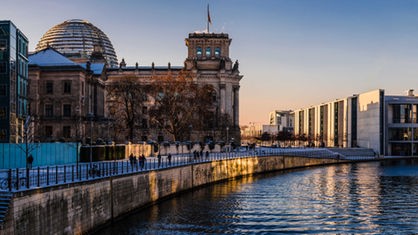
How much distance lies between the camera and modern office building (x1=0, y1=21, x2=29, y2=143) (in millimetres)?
60750

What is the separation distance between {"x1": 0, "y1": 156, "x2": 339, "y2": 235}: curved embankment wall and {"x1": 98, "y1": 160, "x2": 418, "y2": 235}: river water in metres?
1.12

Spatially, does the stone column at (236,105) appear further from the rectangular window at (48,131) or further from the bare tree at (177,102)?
the rectangular window at (48,131)

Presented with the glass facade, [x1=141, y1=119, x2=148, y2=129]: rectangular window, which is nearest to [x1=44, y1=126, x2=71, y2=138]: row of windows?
[x1=141, y1=119, x2=148, y2=129]: rectangular window

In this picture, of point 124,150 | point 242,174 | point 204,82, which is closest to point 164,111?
point 242,174

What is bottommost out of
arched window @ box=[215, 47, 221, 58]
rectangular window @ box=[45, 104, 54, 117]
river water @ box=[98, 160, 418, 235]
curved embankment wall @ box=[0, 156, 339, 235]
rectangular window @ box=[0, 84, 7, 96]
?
river water @ box=[98, 160, 418, 235]

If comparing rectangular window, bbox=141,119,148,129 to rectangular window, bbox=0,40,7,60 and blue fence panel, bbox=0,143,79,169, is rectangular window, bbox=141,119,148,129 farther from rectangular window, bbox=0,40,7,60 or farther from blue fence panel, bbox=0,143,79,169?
blue fence panel, bbox=0,143,79,169

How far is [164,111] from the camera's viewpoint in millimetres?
94000

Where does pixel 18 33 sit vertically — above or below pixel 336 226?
above

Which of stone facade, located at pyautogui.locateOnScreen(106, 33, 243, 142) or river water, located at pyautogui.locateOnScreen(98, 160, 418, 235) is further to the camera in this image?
stone facade, located at pyautogui.locateOnScreen(106, 33, 243, 142)

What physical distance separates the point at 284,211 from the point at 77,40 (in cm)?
14404

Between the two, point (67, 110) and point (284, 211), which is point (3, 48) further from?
point (284, 211)

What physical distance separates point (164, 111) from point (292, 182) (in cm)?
3089

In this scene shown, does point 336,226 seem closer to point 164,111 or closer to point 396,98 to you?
point 164,111

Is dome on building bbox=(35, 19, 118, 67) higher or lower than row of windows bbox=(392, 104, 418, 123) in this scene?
higher
